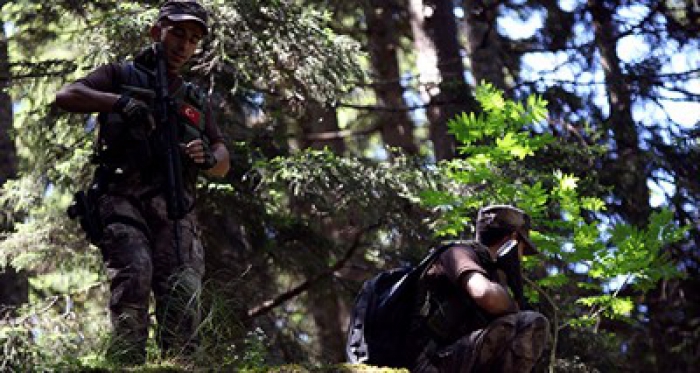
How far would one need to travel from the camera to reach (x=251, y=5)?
9953mm

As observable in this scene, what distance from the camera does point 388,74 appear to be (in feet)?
57.9

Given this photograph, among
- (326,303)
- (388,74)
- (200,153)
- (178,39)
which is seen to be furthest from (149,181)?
(388,74)

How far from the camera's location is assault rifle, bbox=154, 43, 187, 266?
5.73 metres

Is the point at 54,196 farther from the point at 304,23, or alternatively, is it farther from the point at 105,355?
the point at 105,355

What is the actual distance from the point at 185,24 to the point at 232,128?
4.95m

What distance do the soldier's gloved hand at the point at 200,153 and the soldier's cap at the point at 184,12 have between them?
677 millimetres

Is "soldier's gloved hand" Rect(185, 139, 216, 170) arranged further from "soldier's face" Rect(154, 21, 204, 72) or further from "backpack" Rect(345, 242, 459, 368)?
"backpack" Rect(345, 242, 459, 368)

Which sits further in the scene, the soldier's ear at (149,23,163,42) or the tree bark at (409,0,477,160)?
the tree bark at (409,0,477,160)

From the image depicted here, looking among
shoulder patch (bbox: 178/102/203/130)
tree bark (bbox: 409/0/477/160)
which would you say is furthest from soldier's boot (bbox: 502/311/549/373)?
tree bark (bbox: 409/0/477/160)

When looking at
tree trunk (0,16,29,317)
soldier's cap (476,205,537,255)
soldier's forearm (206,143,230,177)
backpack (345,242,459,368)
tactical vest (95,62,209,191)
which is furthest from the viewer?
tree trunk (0,16,29,317)

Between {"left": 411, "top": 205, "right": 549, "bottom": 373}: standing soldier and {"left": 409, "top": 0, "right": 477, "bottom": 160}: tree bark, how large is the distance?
625cm

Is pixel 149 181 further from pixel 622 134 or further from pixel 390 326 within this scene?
pixel 622 134

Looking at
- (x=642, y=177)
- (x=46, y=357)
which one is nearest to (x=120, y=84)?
(x=46, y=357)

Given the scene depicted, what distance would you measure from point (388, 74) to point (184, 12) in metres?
11.9
